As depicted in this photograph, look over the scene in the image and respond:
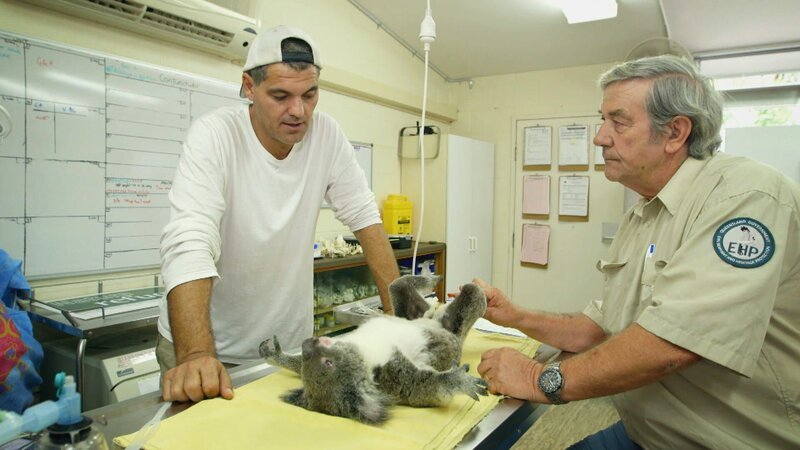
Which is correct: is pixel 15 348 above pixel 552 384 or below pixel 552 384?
below

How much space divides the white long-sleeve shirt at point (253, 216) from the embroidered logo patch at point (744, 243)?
123cm

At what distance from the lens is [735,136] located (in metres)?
4.08

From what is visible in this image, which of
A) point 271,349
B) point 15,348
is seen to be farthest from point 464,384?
point 15,348

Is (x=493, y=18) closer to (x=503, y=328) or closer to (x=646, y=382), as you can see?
(x=503, y=328)

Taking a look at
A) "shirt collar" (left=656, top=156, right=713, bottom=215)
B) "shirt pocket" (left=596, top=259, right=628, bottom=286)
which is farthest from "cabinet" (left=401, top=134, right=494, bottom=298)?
"shirt collar" (left=656, top=156, right=713, bottom=215)

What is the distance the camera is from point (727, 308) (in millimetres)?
1049

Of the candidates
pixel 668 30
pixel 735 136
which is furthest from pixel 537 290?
pixel 668 30

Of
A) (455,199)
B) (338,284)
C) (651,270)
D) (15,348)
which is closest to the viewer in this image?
(651,270)

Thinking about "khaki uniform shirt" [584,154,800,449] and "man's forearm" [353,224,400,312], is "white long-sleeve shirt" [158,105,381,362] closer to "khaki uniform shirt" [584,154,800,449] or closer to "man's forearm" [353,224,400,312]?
"man's forearm" [353,224,400,312]

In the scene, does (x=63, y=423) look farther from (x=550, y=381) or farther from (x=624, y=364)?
(x=624, y=364)

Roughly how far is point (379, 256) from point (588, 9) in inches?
108

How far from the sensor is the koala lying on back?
0.96 metres

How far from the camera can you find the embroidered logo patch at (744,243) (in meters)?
1.05

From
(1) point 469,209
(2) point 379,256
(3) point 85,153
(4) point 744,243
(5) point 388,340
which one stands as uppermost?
(3) point 85,153
